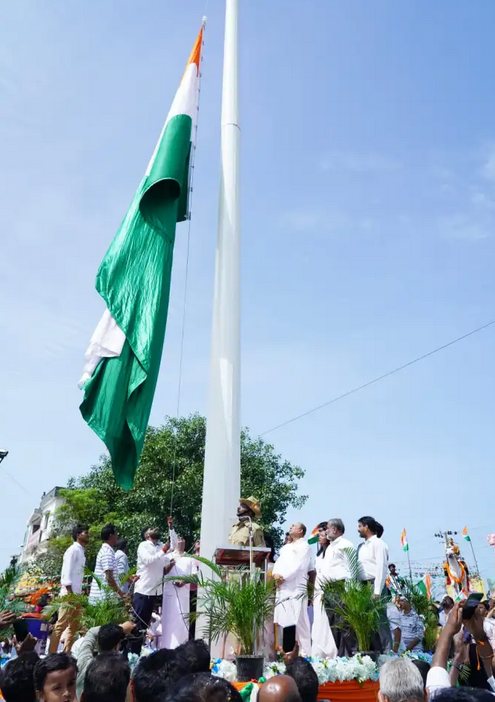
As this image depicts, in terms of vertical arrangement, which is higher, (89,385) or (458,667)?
(89,385)

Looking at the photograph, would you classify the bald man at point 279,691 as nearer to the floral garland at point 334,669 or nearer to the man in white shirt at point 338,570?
the floral garland at point 334,669

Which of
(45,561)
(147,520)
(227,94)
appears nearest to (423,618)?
(227,94)

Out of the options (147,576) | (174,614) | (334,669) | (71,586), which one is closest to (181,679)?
(334,669)

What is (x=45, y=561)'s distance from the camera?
104 feet

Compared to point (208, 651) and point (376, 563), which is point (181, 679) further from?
point (376, 563)

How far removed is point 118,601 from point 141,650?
2.96ft

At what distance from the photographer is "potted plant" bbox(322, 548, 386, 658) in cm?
631

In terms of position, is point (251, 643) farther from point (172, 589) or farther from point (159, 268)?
point (159, 268)

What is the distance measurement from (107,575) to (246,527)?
1.80m

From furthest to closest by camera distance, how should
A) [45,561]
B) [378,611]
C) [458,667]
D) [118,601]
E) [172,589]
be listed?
[45,561], [172,589], [118,601], [378,611], [458,667]

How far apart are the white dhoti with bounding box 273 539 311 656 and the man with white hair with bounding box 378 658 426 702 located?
12.9 feet

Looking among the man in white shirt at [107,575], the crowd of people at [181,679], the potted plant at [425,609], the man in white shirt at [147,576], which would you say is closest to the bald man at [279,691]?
the crowd of people at [181,679]

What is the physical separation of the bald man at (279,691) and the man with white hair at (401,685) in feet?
1.65

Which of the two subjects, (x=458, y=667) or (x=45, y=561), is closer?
(x=458, y=667)
